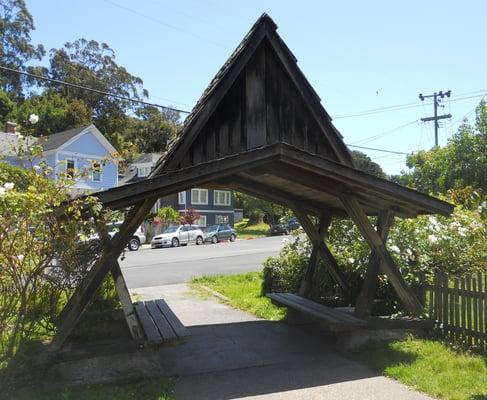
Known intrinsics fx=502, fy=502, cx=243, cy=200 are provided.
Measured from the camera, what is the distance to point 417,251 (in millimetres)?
8305

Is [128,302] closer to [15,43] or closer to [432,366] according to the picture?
[432,366]

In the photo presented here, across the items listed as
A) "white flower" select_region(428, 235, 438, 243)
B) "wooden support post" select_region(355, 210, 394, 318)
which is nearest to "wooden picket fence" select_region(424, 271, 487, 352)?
"wooden support post" select_region(355, 210, 394, 318)

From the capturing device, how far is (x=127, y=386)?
5.38m

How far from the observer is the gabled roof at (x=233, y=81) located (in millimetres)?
7168

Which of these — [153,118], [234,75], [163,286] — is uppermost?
[153,118]

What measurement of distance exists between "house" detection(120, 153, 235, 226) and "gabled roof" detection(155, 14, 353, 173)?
43010 mm

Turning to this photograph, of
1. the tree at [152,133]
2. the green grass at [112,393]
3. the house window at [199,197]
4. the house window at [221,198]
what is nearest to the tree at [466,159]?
the green grass at [112,393]

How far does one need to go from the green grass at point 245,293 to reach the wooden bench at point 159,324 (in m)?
2.37

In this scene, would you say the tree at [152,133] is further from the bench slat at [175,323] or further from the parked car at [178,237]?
the bench slat at [175,323]

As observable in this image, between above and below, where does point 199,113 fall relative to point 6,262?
above

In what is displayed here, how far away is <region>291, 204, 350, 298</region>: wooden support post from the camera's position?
8.69 m

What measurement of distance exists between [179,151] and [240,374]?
3.14 m

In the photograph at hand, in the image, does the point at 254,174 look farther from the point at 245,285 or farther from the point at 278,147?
the point at 245,285

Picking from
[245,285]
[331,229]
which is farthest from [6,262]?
[245,285]
